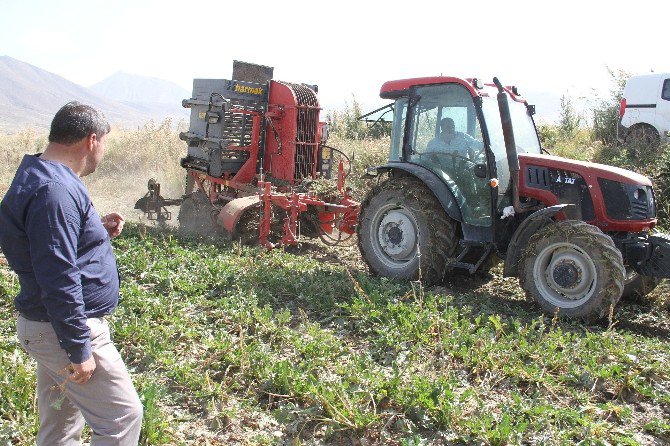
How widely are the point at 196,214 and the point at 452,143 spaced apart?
16.7 feet

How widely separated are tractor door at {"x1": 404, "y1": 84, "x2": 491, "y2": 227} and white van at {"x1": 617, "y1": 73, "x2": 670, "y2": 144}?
24.3ft

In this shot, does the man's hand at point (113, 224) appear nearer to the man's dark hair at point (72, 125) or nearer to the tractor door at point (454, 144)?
the man's dark hair at point (72, 125)

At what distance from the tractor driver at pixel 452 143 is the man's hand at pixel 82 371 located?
4.55 m

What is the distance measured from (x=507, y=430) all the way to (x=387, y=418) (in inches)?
27.1

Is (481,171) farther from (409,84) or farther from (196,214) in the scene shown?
(196,214)

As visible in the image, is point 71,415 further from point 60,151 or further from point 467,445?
point 467,445

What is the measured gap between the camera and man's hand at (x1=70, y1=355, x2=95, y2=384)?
231cm

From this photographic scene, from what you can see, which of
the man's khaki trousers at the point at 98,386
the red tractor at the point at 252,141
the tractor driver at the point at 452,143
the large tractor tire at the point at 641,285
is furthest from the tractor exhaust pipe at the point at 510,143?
the man's khaki trousers at the point at 98,386

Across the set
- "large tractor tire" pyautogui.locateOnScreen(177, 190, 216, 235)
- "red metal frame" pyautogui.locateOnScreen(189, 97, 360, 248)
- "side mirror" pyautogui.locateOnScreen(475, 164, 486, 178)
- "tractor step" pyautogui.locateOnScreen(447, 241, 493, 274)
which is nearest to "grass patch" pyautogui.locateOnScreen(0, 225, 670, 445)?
"tractor step" pyautogui.locateOnScreen(447, 241, 493, 274)

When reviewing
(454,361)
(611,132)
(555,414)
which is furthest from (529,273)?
(611,132)

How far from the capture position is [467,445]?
3.36 m

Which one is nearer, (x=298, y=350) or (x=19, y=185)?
(x=19, y=185)

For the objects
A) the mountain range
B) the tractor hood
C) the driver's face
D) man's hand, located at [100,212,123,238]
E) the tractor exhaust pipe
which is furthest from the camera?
the mountain range

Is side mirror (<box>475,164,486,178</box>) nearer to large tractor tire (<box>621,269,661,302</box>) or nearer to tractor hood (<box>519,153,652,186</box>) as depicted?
tractor hood (<box>519,153,652,186</box>)
